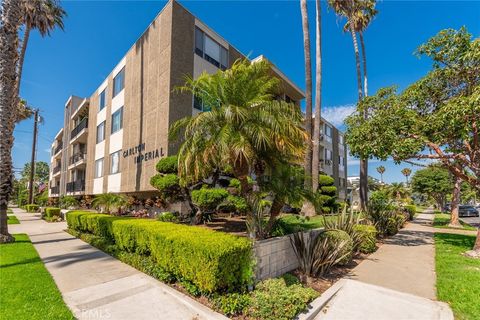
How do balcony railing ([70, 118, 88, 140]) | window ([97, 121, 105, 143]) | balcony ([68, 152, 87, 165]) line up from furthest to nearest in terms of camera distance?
balcony railing ([70, 118, 88, 140]), balcony ([68, 152, 87, 165]), window ([97, 121, 105, 143])

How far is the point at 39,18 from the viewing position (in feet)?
65.7

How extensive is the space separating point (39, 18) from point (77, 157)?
1485 cm

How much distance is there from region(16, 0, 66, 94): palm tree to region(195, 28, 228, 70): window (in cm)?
1169

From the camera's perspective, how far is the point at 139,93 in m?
17.4

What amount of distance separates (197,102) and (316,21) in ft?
38.9

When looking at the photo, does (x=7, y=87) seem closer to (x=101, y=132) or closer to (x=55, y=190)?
(x=101, y=132)

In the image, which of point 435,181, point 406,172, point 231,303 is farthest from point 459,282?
point 406,172

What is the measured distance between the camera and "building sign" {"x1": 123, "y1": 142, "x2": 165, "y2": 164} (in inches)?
580

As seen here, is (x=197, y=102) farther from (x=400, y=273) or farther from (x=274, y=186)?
(x=400, y=273)

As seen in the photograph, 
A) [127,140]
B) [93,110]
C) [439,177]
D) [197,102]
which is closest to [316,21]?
[197,102]

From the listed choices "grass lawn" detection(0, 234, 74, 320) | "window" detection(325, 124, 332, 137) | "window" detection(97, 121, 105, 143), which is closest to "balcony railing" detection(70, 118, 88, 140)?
"window" detection(97, 121, 105, 143)

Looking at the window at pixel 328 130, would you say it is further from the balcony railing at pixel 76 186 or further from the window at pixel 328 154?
the balcony railing at pixel 76 186

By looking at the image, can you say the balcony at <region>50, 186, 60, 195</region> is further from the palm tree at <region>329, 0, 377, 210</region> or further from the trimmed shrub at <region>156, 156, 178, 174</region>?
the palm tree at <region>329, 0, 377, 210</region>

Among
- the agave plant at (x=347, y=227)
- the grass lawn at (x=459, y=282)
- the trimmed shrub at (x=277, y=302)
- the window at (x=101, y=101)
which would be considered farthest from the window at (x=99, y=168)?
the grass lawn at (x=459, y=282)
